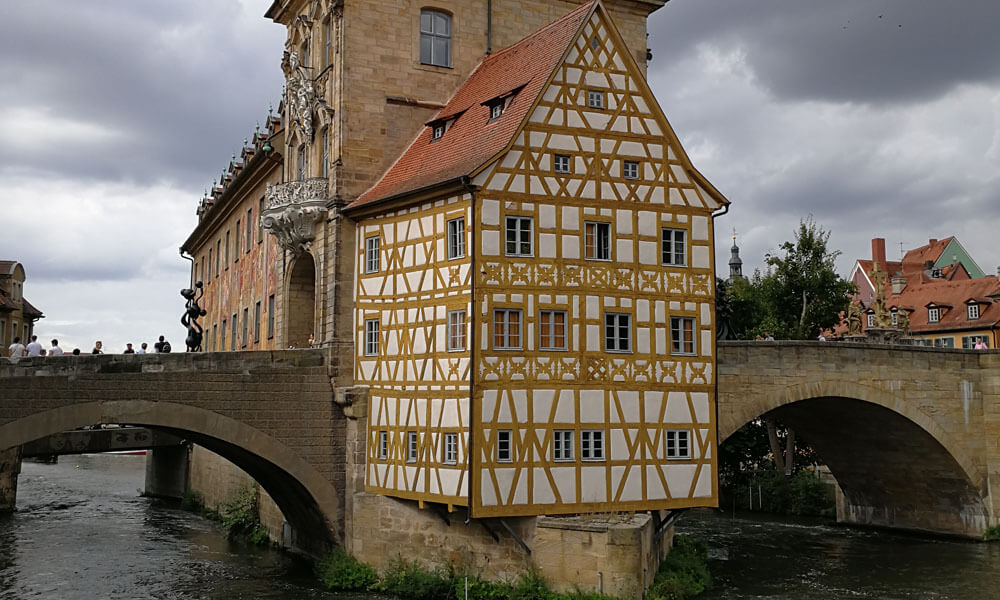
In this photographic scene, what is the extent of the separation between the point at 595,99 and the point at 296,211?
821 centimetres

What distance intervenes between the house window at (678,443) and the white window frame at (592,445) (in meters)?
1.65

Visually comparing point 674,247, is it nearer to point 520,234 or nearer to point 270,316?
point 520,234

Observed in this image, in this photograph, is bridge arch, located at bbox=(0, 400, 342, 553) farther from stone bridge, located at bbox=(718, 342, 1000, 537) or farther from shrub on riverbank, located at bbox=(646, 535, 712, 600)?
stone bridge, located at bbox=(718, 342, 1000, 537)

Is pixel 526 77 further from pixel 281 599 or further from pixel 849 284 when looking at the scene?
pixel 849 284

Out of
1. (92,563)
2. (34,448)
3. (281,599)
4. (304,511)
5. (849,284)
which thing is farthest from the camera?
(849,284)

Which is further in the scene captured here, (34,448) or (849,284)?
(849,284)

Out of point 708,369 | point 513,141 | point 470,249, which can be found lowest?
point 708,369

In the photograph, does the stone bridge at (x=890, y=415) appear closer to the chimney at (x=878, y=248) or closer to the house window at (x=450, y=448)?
the house window at (x=450, y=448)

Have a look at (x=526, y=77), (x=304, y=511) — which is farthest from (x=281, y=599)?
(x=526, y=77)

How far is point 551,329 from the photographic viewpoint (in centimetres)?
2158

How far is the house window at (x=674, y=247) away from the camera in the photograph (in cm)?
2294

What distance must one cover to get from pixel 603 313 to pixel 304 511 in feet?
31.6

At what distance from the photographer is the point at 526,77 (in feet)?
76.4

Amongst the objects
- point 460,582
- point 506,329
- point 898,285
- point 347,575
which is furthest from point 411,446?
point 898,285
